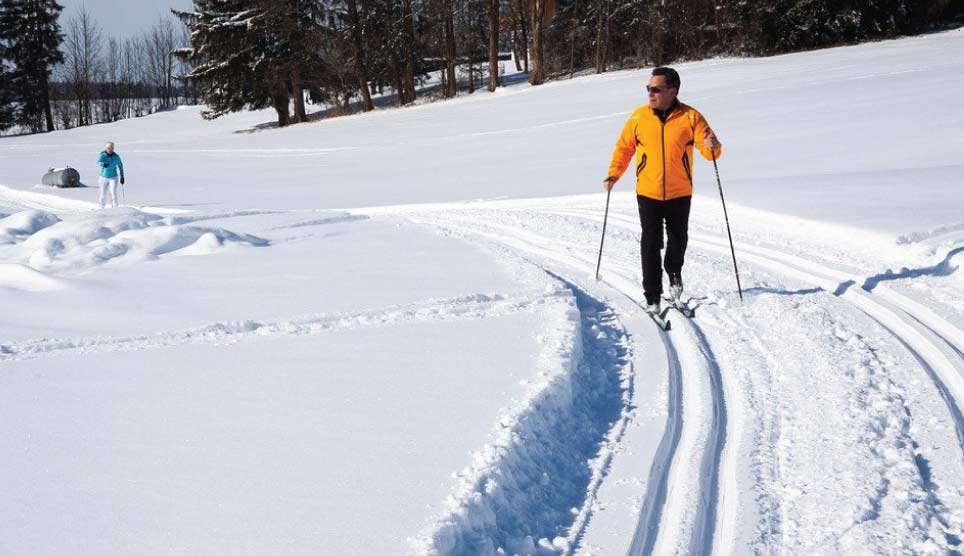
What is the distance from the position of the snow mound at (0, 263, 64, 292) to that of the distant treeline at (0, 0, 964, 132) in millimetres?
35031

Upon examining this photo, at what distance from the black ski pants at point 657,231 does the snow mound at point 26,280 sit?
5.48 meters

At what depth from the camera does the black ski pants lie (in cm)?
640

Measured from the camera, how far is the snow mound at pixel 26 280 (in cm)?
768

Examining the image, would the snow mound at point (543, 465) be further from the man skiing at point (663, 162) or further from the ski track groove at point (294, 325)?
the man skiing at point (663, 162)

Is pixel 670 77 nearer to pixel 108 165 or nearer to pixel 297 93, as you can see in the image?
pixel 108 165

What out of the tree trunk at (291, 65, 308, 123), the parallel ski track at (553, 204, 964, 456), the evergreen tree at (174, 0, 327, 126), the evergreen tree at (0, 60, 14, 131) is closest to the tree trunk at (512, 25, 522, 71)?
the evergreen tree at (174, 0, 327, 126)

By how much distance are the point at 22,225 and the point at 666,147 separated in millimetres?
10164

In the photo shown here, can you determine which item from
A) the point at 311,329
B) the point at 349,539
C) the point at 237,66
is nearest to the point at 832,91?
the point at 311,329

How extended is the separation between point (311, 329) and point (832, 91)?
2155cm

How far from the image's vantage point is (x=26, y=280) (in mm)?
7844

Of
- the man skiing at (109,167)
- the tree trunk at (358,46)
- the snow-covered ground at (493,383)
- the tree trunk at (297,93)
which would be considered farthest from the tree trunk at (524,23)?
the snow-covered ground at (493,383)

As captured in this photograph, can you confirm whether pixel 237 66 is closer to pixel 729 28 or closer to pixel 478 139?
pixel 478 139

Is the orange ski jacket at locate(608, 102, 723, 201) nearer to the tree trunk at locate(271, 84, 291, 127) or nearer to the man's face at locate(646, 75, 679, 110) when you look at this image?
the man's face at locate(646, 75, 679, 110)

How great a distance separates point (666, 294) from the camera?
667cm
